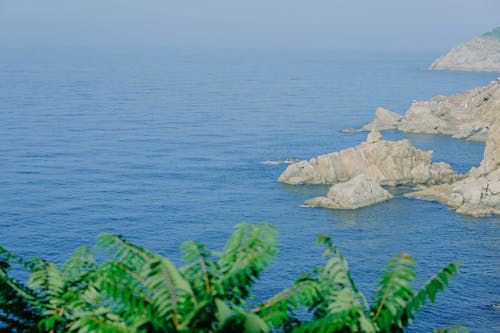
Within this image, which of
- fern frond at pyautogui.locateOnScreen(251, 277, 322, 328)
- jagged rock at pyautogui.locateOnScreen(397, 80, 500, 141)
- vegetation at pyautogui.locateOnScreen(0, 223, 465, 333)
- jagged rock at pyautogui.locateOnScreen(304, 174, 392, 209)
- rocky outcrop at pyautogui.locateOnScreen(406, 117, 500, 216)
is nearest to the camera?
vegetation at pyautogui.locateOnScreen(0, 223, 465, 333)

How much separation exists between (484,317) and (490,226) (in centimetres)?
3154

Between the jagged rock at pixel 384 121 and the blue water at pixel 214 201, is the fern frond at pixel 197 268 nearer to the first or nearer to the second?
the blue water at pixel 214 201

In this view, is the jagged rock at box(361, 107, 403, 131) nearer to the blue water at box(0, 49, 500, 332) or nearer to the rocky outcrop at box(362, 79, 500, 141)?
the rocky outcrop at box(362, 79, 500, 141)

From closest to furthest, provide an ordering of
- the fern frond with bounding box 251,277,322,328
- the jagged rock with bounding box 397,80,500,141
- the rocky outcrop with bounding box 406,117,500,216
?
1. the fern frond with bounding box 251,277,322,328
2. the rocky outcrop with bounding box 406,117,500,216
3. the jagged rock with bounding box 397,80,500,141

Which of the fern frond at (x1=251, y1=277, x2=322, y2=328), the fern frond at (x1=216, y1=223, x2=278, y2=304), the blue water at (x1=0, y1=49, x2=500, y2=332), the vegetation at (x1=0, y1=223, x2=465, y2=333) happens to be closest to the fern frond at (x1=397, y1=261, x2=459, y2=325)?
the vegetation at (x1=0, y1=223, x2=465, y2=333)

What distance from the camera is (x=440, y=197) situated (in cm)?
10500

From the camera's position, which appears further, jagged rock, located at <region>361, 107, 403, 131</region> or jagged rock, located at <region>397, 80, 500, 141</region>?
jagged rock, located at <region>361, 107, 403, 131</region>

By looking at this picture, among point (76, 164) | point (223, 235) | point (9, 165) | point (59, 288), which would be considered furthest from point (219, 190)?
point (59, 288)

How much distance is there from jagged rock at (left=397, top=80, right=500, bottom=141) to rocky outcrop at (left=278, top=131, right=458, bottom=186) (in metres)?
42.3

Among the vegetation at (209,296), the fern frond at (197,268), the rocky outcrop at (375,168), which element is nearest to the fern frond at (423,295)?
the vegetation at (209,296)

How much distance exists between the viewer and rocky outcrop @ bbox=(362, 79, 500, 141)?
154975 millimetres

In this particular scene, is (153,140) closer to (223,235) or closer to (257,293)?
(223,235)

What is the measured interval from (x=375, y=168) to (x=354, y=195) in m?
14.9

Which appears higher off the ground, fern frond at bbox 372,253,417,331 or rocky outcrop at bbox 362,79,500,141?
fern frond at bbox 372,253,417,331
